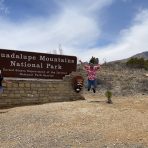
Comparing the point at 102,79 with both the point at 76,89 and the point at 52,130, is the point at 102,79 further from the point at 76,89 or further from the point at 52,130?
the point at 52,130

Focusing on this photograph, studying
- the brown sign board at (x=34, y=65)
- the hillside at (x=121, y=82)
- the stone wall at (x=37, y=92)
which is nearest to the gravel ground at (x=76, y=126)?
the stone wall at (x=37, y=92)

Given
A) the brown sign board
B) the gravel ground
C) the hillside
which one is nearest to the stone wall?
the brown sign board

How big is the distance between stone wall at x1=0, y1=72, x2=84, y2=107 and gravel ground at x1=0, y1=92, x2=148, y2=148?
4.08 feet

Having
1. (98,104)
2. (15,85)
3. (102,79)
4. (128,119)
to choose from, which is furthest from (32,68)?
(102,79)

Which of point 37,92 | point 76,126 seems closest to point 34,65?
point 37,92

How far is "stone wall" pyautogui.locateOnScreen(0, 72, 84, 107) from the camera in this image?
22175mm

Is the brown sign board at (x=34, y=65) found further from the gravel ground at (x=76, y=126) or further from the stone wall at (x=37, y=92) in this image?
the gravel ground at (x=76, y=126)

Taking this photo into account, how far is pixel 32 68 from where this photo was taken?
23.4 metres

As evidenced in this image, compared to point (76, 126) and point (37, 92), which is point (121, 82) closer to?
point (37, 92)

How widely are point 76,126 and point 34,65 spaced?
759 cm

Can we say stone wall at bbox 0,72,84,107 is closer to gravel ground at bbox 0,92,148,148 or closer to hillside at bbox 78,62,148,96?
gravel ground at bbox 0,92,148,148

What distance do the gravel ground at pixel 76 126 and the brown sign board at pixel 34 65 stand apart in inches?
96.4

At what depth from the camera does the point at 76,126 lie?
16.6 m

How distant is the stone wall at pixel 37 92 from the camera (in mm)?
22175
